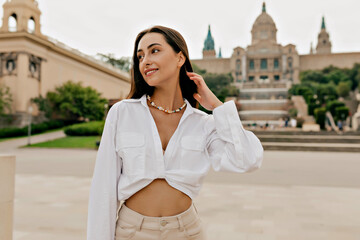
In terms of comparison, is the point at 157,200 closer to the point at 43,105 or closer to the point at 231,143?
the point at 231,143

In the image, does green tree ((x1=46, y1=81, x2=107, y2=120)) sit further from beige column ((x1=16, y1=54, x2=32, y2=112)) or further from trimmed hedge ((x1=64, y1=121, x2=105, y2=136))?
trimmed hedge ((x1=64, y1=121, x2=105, y2=136))

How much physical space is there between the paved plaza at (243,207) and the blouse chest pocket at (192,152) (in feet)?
7.97

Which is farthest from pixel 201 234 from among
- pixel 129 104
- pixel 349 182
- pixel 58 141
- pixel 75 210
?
pixel 58 141

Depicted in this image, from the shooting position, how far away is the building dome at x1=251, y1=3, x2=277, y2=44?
7919 cm

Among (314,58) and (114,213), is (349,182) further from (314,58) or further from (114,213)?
(314,58)

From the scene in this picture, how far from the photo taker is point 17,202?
512 centimetres

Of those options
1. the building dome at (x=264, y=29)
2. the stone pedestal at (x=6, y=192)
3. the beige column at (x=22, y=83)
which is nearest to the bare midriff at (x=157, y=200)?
the stone pedestal at (x=6, y=192)

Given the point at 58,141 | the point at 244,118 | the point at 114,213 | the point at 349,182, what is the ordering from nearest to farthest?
the point at 114,213 → the point at 349,182 → the point at 58,141 → the point at 244,118

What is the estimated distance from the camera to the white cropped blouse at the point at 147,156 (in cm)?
137

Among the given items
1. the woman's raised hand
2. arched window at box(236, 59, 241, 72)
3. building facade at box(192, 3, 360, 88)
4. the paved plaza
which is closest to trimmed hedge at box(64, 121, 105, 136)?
the paved plaza

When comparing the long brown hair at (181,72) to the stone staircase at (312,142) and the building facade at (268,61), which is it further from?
the building facade at (268,61)

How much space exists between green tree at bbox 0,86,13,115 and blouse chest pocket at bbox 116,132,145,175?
26888 mm

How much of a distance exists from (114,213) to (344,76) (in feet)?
194

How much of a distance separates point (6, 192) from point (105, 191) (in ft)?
4.97
